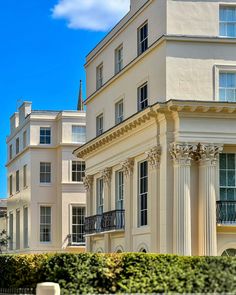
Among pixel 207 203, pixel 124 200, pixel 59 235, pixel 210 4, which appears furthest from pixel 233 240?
pixel 59 235

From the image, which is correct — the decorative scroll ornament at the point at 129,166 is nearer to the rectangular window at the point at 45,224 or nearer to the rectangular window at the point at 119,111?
the rectangular window at the point at 119,111

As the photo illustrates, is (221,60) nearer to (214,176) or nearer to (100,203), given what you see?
(214,176)

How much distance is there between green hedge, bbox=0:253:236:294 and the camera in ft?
79.6

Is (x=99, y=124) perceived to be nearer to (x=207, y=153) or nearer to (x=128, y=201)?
(x=128, y=201)

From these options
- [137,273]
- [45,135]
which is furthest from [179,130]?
[45,135]

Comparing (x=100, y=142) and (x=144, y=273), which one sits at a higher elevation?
(x=100, y=142)

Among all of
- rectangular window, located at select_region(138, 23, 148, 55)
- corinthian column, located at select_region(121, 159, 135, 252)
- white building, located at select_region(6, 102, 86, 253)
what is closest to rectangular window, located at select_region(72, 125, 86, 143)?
white building, located at select_region(6, 102, 86, 253)

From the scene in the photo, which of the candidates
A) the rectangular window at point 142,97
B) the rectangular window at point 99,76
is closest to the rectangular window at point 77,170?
the rectangular window at point 99,76

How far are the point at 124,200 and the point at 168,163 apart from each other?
21.7 feet

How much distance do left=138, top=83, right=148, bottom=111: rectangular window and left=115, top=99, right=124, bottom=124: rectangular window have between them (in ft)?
9.92

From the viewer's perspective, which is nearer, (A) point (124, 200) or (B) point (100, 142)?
(A) point (124, 200)

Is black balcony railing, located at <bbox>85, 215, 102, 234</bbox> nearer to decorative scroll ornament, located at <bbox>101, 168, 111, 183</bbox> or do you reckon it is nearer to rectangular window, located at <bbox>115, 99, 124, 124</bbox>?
decorative scroll ornament, located at <bbox>101, 168, 111, 183</bbox>

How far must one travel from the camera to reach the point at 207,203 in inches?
1471

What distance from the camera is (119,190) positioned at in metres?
45.9
